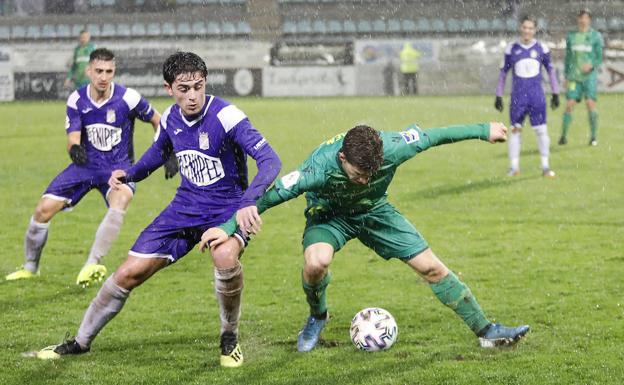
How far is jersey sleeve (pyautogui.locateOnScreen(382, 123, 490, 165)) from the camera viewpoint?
215 inches

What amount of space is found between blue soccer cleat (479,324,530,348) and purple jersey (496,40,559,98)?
8.46 meters

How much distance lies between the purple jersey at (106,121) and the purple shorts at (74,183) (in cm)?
7

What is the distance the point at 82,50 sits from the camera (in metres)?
22.5

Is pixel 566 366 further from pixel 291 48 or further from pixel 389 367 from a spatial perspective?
pixel 291 48

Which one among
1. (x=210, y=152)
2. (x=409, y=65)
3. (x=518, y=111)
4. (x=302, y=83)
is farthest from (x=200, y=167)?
(x=409, y=65)

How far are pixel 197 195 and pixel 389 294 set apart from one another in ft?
7.19

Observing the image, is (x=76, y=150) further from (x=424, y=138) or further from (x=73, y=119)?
(x=424, y=138)

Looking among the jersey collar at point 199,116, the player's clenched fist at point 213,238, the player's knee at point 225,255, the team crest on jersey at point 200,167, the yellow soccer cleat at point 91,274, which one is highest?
the jersey collar at point 199,116

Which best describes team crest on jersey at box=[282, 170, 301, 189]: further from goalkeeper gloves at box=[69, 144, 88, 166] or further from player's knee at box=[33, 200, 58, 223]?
player's knee at box=[33, 200, 58, 223]

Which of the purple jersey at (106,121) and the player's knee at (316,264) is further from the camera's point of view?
the purple jersey at (106,121)

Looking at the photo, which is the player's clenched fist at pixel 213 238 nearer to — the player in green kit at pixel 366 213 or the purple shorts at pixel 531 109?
the player in green kit at pixel 366 213

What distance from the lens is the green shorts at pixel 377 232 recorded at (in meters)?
5.69

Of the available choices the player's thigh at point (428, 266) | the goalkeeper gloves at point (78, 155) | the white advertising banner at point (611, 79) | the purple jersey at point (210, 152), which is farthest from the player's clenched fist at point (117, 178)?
the white advertising banner at point (611, 79)

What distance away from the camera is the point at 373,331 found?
5.82 meters
